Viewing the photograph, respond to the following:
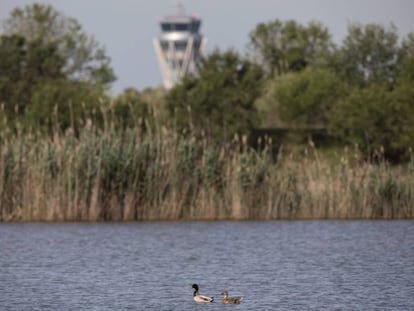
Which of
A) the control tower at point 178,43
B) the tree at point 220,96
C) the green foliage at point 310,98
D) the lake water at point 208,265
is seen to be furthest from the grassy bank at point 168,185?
the control tower at point 178,43

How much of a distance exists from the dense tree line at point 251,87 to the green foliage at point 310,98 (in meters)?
0.06

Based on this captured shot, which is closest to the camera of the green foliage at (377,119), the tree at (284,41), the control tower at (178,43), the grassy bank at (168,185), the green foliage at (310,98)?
the grassy bank at (168,185)

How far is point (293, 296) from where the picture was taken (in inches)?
672

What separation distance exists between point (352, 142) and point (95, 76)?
1243 inches

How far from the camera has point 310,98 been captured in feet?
213

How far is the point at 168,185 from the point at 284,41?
57.0 metres

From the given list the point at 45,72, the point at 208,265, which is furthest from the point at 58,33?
the point at 208,265

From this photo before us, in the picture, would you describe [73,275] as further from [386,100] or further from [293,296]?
[386,100]

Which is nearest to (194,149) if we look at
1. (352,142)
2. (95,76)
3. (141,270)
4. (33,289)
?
(141,270)

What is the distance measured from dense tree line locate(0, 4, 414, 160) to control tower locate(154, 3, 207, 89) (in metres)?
87.0

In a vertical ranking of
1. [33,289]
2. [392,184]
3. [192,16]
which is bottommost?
[33,289]

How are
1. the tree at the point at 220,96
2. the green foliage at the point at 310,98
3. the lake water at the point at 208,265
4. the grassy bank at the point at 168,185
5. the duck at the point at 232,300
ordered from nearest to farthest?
the duck at the point at 232,300
the lake water at the point at 208,265
the grassy bank at the point at 168,185
the tree at the point at 220,96
the green foliage at the point at 310,98

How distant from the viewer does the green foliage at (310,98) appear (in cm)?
6512

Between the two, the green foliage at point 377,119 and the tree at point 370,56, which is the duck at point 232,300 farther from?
the tree at point 370,56
